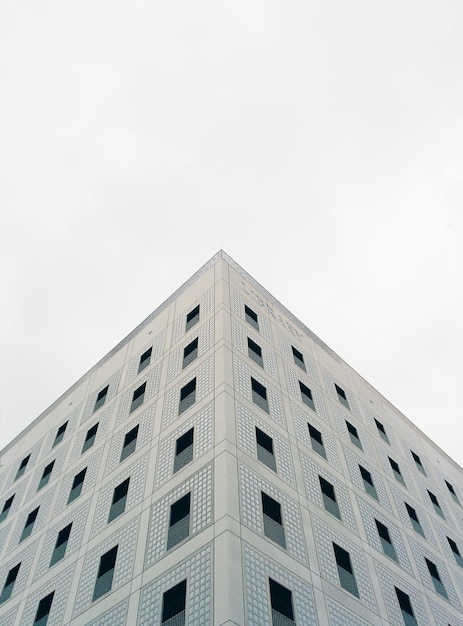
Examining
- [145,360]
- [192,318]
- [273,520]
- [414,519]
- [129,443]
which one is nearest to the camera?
[273,520]

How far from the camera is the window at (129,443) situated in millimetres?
21913

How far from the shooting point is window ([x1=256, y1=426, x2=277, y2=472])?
60.3 ft

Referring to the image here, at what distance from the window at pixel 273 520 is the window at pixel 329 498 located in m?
3.18

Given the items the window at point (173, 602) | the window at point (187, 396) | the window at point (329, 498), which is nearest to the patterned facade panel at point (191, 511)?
the window at point (173, 602)

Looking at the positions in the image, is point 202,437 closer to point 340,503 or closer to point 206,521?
point 206,521

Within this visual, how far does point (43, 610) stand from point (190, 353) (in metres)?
11.3

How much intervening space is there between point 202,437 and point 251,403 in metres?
2.72

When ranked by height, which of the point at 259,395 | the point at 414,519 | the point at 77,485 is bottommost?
the point at 414,519

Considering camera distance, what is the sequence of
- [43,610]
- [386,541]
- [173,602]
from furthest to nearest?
[386,541] → [43,610] → [173,602]

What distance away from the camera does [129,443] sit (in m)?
22.5

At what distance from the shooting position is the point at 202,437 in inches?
724

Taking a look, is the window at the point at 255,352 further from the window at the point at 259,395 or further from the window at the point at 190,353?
the window at the point at 190,353

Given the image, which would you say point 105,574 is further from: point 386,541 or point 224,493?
point 386,541

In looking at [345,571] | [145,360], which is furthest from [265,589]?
[145,360]
